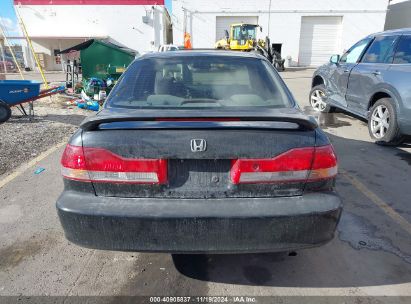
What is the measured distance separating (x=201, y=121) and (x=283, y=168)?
1.95 feet

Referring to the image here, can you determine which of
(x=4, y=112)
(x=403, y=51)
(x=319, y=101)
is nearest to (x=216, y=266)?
(x=403, y=51)

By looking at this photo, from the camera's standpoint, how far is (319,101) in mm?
8594

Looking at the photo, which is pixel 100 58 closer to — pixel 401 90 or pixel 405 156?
pixel 401 90

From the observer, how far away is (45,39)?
28547mm

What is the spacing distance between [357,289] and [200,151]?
5.25 ft

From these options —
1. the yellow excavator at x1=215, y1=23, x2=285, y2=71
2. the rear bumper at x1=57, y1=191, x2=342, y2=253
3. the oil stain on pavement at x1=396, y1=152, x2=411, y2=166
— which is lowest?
the oil stain on pavement at x1=396, y1=152, x2=411, y2=166

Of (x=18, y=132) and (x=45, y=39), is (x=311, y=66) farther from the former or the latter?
(x=18, y=132)

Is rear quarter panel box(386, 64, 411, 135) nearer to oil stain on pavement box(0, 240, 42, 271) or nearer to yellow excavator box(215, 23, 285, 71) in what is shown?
oil stain on pavement box(0, 240, 42, 271)

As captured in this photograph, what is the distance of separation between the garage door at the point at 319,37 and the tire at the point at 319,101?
22541 mm

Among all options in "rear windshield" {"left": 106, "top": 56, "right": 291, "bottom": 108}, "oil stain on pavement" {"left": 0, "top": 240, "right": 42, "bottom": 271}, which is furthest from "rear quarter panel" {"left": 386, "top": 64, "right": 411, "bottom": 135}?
"oil stain on pavement" {"left": 0, "top": 240, "right": 42, "bottom": 271}

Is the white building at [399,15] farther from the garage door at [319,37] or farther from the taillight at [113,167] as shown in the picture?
the taillight at [113,167]

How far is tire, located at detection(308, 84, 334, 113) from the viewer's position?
27.3ft

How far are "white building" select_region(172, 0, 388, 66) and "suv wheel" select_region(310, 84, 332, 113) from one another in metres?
21.3

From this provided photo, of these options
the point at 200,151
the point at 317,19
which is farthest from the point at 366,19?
the point at 200,151
